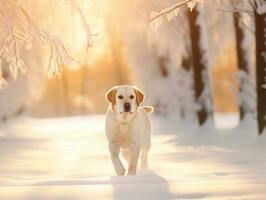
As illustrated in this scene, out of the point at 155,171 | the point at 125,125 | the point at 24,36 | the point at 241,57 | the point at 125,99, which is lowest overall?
the point at 155,171

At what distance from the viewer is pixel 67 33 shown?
16.5 meters

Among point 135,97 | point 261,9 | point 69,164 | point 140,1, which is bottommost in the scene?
point 69,164

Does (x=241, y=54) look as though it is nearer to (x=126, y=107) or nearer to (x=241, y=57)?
(x=241, y=57)

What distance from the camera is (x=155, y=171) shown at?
10.8 m

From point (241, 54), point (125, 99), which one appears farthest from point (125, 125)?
point (241, 54)

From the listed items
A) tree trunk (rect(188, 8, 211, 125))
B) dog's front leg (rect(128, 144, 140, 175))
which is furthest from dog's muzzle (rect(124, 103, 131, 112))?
tree trunk (rect(188, 8, 211, 125))

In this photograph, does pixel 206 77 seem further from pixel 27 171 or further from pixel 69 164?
pixel 27 171

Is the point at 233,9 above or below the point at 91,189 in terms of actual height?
above

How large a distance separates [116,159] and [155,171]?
1261 mm

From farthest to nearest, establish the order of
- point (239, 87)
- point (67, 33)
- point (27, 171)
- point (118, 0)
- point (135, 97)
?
1. point (118, 0)
2. point (239, 87)
3. point (67, 33)
4. point (27, 171)
5. point (135, 97)

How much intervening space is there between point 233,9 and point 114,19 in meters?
12.6

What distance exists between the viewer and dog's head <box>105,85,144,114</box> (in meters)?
9.81

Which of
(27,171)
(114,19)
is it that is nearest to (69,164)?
(27,171)

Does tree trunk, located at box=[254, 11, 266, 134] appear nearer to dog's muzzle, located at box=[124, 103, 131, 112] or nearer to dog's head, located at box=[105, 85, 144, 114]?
dog's head, located at box=[105, 85, 144, 114]
